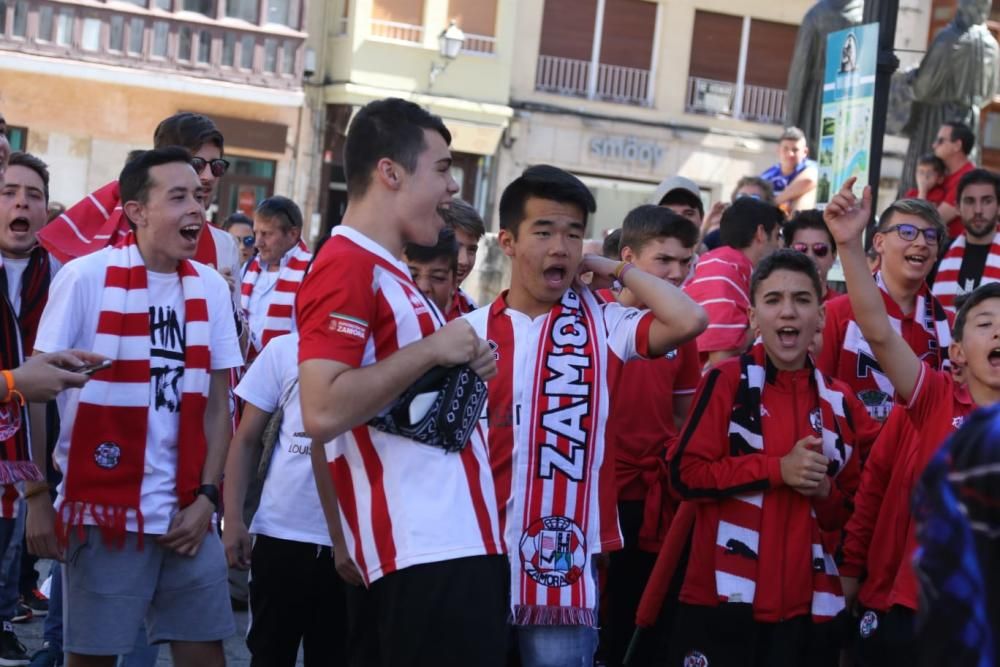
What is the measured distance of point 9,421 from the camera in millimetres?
5078

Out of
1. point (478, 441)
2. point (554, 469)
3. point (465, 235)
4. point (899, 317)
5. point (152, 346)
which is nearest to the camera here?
point (478, 441)

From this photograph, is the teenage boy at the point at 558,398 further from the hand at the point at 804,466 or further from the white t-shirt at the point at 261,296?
the white t-shirt at the point at 261,296

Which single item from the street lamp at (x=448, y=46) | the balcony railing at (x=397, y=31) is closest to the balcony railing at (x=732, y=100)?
the street lamp at (x=448, y=46)

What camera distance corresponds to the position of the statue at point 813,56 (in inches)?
420

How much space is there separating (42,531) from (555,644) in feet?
5.60

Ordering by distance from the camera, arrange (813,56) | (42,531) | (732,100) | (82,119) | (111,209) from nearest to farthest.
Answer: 1. (42,531)
2. (111,209)
3. (813,56)
4. (82,119)
5. (732,100)

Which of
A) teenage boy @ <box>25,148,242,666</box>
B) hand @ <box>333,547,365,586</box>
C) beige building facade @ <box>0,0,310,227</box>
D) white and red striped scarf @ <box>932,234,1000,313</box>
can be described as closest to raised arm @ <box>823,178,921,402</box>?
hand @ <box>333,547,365,586</box>

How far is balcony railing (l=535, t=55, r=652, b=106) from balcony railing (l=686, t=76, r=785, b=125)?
110 centimetres

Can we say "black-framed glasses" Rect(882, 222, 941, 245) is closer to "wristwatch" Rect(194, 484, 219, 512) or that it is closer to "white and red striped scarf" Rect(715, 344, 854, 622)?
"white and red striped scarf" Rect(715, 344, 854, 622)

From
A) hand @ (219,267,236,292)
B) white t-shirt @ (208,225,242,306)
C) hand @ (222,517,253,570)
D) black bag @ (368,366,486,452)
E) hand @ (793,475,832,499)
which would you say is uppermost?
white t-shirt @ (208,225,242,306)

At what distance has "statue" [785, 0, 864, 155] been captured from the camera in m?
10.7

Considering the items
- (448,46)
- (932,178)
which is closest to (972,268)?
(932,178)

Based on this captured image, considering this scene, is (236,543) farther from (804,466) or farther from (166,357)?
(804,466)

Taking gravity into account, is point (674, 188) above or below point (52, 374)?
above
